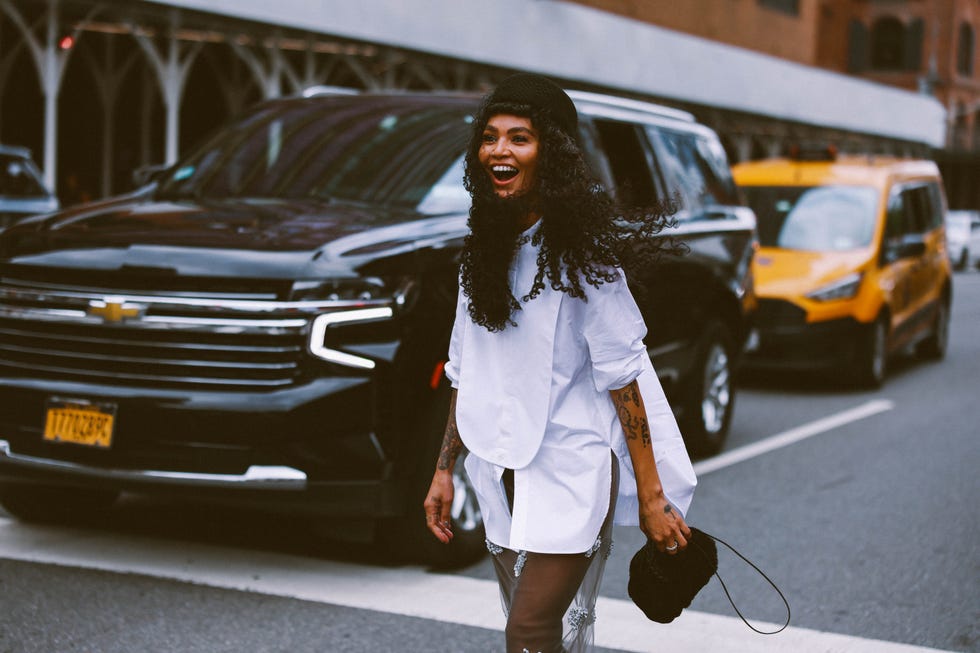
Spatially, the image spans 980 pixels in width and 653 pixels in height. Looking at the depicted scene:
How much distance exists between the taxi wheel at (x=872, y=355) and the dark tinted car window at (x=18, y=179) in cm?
796

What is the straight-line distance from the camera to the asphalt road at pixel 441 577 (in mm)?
4938

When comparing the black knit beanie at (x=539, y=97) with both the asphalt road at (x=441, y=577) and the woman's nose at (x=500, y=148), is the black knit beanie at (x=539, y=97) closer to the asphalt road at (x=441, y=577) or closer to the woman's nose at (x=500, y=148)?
the woman's nose at (x=500, y=148)

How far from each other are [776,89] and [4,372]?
3088cm

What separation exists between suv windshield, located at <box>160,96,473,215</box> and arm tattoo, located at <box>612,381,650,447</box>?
303 centimetres

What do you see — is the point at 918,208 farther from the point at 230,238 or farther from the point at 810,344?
the point at 230,238

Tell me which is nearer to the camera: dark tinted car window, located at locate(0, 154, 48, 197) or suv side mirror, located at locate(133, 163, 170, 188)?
suv side mirror, located at locate(133, 163, 170, 188)

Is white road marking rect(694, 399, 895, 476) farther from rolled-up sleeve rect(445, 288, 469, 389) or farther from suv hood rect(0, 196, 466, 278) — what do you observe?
rolled-up sleeve rect(445, 288, 469, 389)

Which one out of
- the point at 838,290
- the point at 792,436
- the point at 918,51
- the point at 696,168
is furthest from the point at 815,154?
the point at 918,51

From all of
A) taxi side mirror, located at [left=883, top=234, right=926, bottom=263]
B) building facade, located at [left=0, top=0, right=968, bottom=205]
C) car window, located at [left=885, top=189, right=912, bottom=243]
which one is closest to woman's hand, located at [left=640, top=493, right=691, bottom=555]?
taxi side mirror, located at [left=883, top=234, right=926, bottom=263]

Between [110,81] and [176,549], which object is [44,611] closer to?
[176,549]

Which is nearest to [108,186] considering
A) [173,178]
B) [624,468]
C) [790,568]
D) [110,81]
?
[110,81]

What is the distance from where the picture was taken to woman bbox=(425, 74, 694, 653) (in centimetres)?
328

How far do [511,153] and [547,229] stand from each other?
0.63 feet

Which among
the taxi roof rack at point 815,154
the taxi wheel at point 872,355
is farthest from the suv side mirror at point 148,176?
the taxi roof rack at point 815,154
